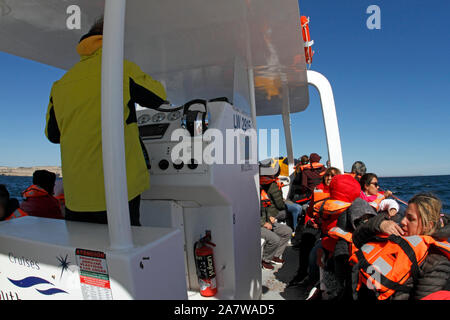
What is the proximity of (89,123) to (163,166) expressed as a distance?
61cm

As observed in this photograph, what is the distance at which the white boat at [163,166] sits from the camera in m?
1.01

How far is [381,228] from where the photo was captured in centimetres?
162

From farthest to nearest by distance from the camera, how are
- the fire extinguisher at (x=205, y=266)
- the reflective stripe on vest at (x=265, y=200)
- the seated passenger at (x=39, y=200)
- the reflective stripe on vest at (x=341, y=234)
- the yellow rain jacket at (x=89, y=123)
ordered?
the reflective stripe on vest at (x=265, y=200), the seated passenger at (x=39, y=200), the reflective stripe on vest at (x=341, y=234), the fire extinguisher at (x=205, y=266), the yellow rain jacket at (x=89, y=123)

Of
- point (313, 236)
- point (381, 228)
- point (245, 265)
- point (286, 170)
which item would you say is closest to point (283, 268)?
point (313, 236)

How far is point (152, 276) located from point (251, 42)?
2.37 meters

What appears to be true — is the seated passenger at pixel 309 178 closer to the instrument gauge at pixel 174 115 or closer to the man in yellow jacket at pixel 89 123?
the instrument gauge at pixel 174 115

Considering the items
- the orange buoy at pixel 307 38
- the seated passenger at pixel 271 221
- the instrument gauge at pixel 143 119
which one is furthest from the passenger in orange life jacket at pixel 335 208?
the orange buoy at pixel 307 38

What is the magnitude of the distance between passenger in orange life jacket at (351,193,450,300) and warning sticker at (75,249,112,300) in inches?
49.3

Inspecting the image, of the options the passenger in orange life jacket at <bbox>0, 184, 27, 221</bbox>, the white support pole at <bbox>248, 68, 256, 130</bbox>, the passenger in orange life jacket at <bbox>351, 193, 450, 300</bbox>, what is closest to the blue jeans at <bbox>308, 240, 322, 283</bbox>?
the passenger in orange life jacket at <bbox>351, 193, 450, 300</bbox>

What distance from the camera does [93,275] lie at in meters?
1.02

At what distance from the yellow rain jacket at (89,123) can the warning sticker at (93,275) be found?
308 millimetres

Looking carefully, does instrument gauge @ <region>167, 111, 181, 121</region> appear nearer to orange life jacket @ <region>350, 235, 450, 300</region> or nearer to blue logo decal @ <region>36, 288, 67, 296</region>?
blue logo decal @ <region>36, 288, 67, 296</region>

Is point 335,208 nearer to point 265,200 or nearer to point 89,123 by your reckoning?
point 265,200
